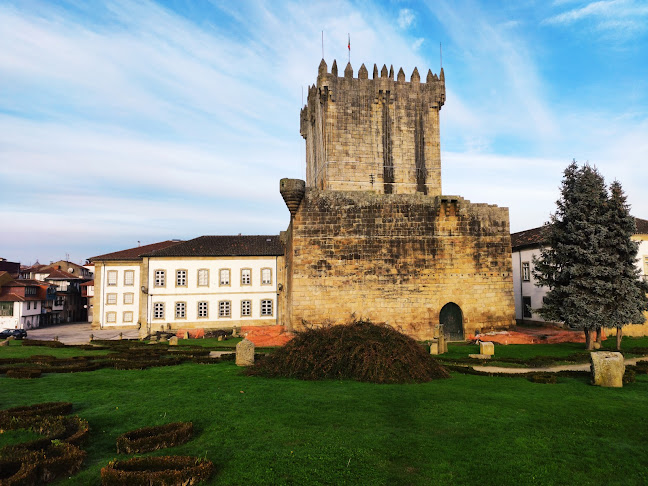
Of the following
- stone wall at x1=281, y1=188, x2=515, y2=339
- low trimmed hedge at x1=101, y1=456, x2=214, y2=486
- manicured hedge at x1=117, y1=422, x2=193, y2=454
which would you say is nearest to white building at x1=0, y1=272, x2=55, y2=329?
stone wall at x1=281, y1=188, x2=515, y2=339

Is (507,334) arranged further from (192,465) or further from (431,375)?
(192,465)

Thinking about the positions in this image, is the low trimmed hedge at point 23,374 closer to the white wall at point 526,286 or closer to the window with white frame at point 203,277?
the window with white frame at point 203,277

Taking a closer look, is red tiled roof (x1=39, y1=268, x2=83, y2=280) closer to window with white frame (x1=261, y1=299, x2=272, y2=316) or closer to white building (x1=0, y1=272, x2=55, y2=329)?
white building (x1=0, y1=272, x2=55, y2=329)

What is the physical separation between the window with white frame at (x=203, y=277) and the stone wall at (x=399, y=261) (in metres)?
18.0

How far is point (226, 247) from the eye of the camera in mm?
43000

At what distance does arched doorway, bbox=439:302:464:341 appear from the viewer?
25.7 metres

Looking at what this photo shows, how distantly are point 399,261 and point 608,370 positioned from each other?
13.7 m

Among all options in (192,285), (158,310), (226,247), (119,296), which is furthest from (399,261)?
(119,296)

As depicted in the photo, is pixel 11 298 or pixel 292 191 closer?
pixel 292 191

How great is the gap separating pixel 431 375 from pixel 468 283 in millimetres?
13528

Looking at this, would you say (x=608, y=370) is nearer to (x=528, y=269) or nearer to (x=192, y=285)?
(x=528, y=269)

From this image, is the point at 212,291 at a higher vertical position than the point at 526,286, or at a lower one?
lower

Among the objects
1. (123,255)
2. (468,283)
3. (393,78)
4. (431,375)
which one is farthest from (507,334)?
(123,255)

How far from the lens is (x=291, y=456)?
7016 mm
